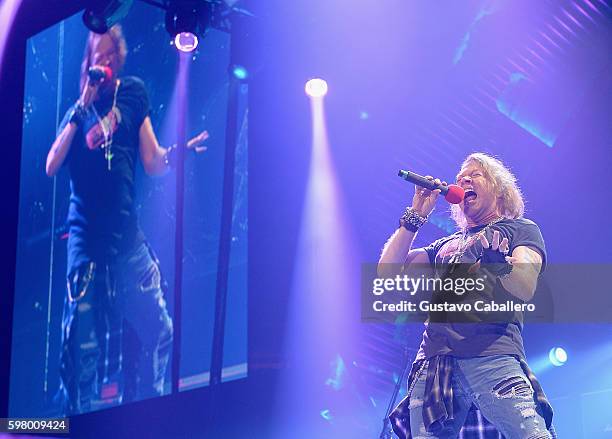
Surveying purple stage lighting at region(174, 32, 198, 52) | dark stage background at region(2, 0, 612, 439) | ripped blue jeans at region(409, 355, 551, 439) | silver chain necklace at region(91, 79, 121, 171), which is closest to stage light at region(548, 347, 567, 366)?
dark stage background at region(2, 0, 612, 439)

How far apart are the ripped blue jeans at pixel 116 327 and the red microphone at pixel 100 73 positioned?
1.15m

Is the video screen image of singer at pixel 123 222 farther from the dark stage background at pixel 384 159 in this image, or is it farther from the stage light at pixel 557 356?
the stage light at pixel 557 356

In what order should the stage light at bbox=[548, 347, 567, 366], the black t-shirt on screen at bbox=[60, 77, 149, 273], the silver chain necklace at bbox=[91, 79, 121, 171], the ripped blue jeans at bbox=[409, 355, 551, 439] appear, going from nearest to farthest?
the ripped blue jeans at bbox=[409, 355, 551, 439] → the stage light at bbox=[548, 347, 567, 366] → the black t-shirt on screen at bbox=[60, 77, 149, 273] → the silver chain necklace at bbox=[91, 79, 121, 171]

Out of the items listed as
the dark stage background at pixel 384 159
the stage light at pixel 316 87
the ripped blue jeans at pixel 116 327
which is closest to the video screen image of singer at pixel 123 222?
the ripped blue jeans at pixel 116 327

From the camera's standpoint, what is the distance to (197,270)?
3.97 m

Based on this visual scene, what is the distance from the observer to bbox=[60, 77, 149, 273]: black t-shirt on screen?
425 centimetres

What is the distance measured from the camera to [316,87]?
3885 mm

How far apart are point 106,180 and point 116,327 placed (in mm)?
906

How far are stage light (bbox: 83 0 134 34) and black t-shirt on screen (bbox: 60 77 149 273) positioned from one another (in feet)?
1.16

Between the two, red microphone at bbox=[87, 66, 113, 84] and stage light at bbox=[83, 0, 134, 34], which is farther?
red microphone at bbox=[87, 66, 113, 84]

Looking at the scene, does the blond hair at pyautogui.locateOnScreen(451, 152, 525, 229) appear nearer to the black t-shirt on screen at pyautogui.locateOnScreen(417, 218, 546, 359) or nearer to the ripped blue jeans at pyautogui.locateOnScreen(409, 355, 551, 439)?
the black t-shirt on screen at pyautogui.locateOnScreen(417, 218, 546, 359)

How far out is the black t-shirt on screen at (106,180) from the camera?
4250mm

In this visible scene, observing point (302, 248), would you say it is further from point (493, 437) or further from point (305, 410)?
point (493, 437)

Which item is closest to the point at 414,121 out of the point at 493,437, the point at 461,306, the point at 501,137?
the point at 501,137
